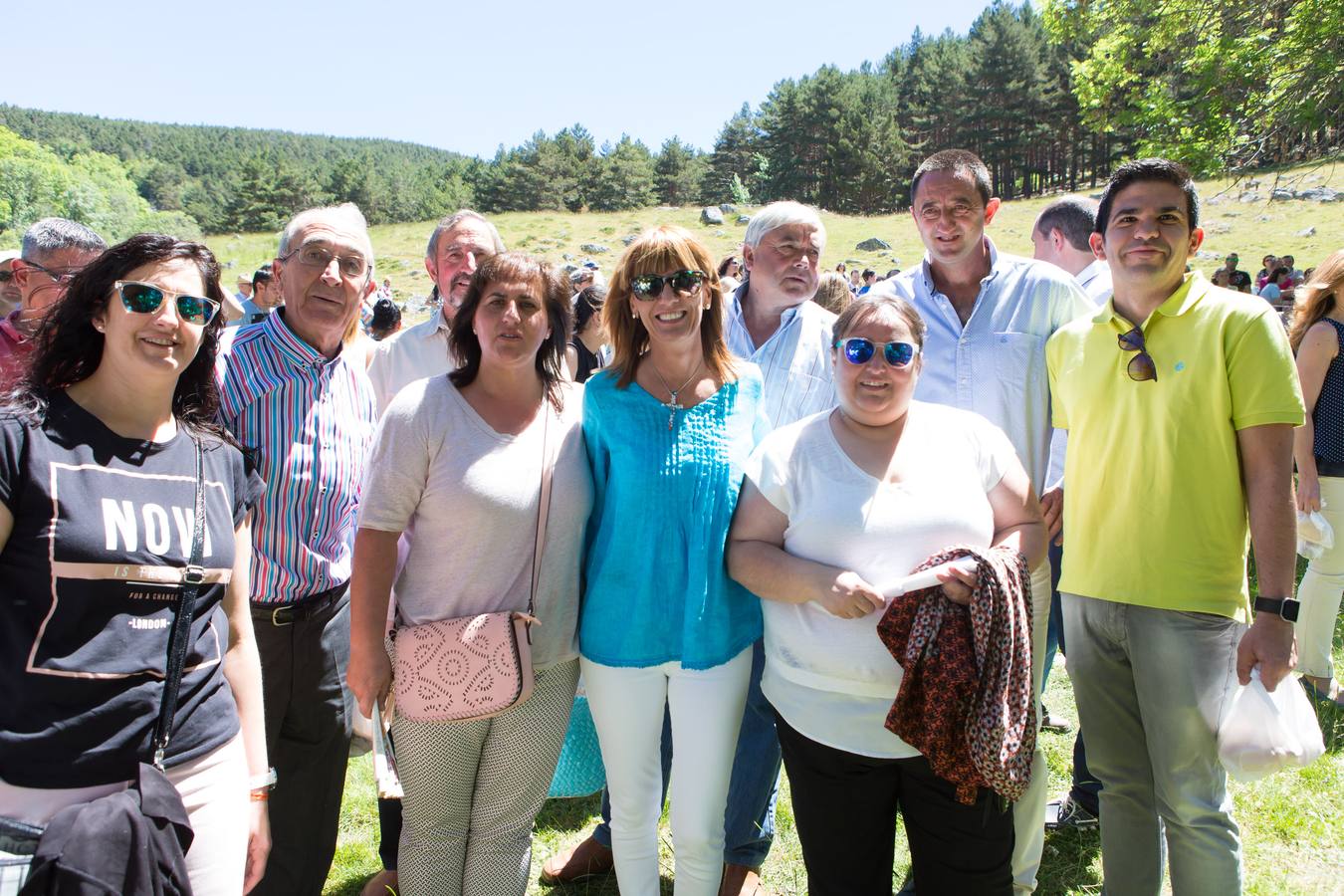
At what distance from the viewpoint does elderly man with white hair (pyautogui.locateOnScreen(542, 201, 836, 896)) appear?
3055 mm

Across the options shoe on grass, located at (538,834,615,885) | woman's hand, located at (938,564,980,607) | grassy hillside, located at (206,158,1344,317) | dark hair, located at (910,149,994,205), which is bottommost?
shoe on grass, located at (538,834,615,885)

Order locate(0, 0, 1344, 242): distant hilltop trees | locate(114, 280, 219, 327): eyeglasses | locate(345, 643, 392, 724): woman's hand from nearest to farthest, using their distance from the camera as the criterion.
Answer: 1. locate(114, 280, 219, 327): eyeglasses
2. locate(345, 643, 392, 724): woman's hand
3. locate(0, 0, 1344, 242): distant hilltop trees

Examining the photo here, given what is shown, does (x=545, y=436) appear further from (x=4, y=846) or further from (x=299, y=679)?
(x=4, y=846)

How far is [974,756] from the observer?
2.02 m

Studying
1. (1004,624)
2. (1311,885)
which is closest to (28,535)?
(1004,624)

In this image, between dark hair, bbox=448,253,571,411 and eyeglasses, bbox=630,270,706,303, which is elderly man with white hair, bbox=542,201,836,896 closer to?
eyeglasses, bbox=630,270,706,303

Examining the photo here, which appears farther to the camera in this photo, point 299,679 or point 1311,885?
point 1311,885

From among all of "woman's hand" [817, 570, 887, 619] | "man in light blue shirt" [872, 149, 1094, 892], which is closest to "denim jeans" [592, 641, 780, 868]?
"woman's hand" [817, 570, 887, 619]

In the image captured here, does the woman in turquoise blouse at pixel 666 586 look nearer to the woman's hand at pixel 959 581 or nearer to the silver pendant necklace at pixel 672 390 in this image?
the silver pendant necklace at pixel 672 390

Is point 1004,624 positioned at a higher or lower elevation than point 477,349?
lower

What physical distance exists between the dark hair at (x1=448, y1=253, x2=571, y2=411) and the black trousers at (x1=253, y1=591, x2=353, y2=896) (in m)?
0.93

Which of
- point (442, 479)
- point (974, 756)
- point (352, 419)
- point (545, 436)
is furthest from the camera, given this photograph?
point (352, 419)

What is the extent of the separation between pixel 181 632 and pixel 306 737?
43.5 inches

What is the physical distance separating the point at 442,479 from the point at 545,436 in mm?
346
